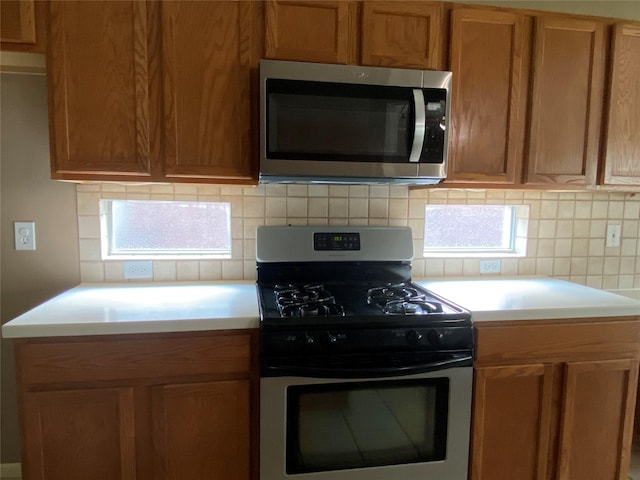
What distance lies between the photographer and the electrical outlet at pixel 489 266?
2.08m

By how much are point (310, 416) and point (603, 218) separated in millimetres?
1910

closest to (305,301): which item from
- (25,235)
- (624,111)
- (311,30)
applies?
(311,30)


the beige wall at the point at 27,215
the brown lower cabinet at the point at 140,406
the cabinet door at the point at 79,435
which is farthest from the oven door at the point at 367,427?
the beige wall at the point at 27,215

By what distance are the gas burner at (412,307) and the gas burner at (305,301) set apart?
A: 0.18 metres

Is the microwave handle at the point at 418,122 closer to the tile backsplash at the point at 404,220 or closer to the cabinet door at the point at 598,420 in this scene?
the tile backsplash at the point at 404,220

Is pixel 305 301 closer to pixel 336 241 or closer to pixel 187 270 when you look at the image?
pixel 336 241

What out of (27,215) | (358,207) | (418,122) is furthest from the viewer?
(358,207)

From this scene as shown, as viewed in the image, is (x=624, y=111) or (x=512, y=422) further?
(x=624, y=111)

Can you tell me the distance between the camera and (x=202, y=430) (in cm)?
134

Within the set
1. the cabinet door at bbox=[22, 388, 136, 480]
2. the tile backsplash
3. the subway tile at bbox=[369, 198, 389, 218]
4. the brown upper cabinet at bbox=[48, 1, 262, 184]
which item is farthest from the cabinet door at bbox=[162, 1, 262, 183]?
the cabinet door at bbox=[22, 388, 136, 480]

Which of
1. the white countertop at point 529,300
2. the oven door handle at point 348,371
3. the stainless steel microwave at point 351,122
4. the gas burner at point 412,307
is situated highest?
the stainless steel microwave at point 351,122

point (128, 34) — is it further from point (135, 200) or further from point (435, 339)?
point (435, 339)

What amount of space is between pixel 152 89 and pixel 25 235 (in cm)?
88

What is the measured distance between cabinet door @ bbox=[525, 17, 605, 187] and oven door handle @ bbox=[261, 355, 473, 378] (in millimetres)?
950
